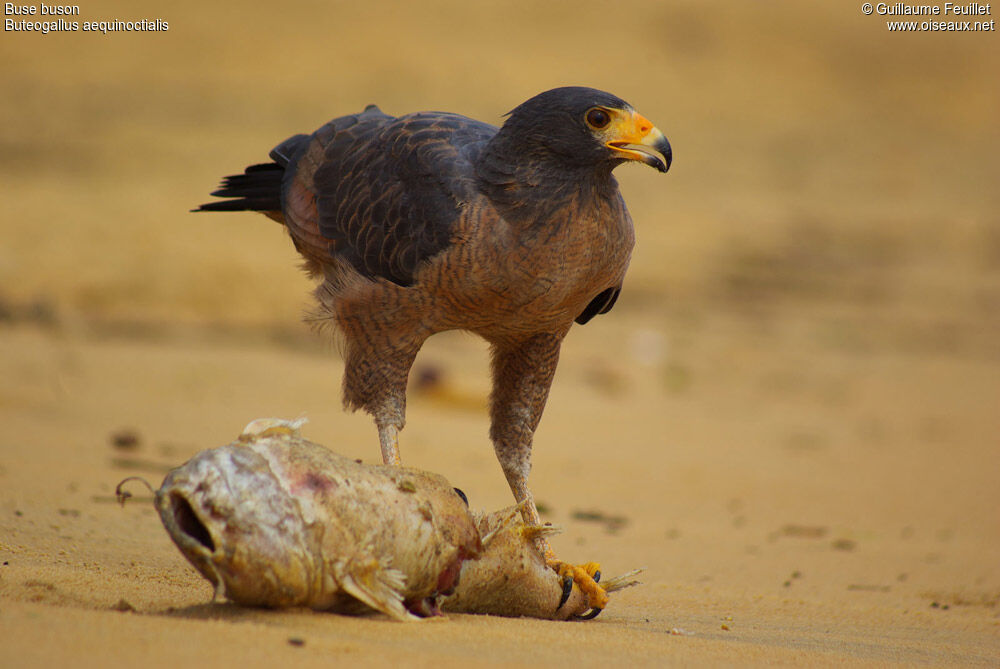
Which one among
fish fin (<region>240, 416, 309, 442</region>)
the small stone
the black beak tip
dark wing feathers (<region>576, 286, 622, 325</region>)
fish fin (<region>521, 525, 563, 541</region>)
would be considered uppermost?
the black beak tip

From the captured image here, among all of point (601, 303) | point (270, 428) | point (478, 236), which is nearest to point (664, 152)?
point (478, 236)

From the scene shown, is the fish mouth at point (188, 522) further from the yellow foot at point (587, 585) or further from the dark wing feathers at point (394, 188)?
the dark wing feathers at point (394, 188)

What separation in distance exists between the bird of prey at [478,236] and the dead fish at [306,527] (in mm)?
821

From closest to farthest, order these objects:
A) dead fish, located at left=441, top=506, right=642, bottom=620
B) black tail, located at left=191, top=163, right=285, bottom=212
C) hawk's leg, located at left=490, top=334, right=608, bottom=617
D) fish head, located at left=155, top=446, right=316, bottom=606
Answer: fish head, located at left=155, top=446, right=316, bottom=606
dead fish, located at left=441, top=506, right=642, bottom=620
hawk's leg, located at left=490, top=334, right=608, bottom=617
black tail, located at left=191, top=163, right=285, bottom=212

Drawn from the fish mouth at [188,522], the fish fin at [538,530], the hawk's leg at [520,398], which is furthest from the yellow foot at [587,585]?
the fish mouth at [188,522]

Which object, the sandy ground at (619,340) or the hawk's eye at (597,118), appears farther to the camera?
the hawk's eye at (597,118)

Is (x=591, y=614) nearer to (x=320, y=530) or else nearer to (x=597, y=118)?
(x=320, y=530)

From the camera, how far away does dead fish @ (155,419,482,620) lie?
2775mm

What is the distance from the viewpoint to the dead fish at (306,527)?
9.11 ft

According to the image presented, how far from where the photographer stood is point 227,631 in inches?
104

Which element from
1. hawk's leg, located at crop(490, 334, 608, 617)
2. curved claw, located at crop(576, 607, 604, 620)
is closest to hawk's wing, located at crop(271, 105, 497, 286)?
hawk's leg, located at crop(490, 334, 608, 617)

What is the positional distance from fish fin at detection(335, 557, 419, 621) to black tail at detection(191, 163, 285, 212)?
2.72 metres

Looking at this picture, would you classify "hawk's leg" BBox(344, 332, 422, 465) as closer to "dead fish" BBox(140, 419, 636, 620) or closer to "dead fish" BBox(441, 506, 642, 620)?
"dead fish" BBox(441, 506, 642, 620)

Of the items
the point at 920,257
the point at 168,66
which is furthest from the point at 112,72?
the point at 920,257
